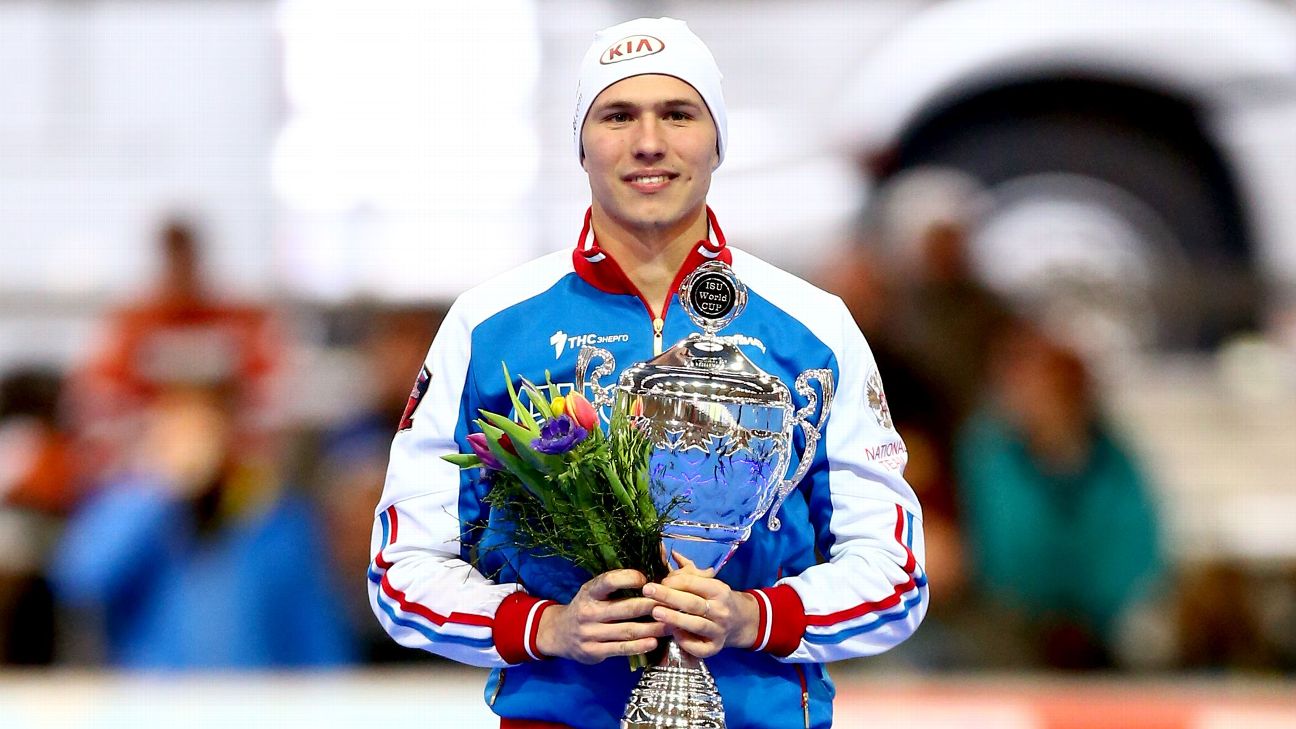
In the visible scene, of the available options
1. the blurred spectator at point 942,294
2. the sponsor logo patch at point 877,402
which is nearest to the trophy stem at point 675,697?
the sponsor logo patch at point 877,402

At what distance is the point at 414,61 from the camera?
610cm

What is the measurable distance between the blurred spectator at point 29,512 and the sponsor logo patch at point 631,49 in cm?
407

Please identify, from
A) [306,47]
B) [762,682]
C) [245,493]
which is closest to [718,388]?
[762,682]

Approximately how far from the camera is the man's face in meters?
2.25

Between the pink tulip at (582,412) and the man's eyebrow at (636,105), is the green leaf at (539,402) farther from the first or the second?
the man's eyebrow at (636,105)

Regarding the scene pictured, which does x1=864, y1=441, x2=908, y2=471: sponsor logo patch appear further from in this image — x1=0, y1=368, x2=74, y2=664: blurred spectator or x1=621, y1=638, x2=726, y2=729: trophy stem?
x1=0, y1=368, x2=74, y2=664: blurred spectator

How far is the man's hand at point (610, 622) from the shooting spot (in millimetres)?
2057

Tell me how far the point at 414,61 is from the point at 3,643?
242 cm

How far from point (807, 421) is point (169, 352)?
3953 millimetres

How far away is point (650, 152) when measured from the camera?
7.30 ft

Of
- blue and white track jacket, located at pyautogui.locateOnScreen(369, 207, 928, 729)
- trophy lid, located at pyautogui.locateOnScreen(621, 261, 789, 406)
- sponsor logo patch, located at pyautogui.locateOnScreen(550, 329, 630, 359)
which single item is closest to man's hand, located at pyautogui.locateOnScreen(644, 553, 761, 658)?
blue and white track jacket, located at pyautogui.locateOnScreen(369, 207, 928, 729)

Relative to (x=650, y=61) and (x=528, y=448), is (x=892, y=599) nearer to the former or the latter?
(x=528, y=448)

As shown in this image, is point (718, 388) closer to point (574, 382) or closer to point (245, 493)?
point (574, 382)

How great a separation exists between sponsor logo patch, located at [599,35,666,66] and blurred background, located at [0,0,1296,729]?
295cm
